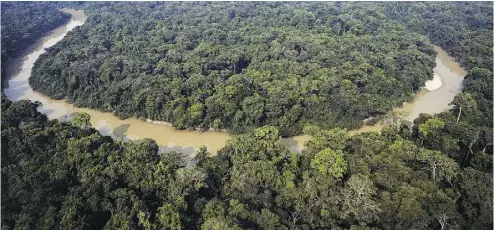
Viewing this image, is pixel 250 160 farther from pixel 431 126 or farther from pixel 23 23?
pixel 23 23

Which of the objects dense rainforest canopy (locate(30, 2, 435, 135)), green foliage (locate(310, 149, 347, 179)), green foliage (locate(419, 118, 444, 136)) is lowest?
dense rainforest canopy (locate(30, 2, 435, 135))

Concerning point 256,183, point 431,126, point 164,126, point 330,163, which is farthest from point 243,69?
point 256,183

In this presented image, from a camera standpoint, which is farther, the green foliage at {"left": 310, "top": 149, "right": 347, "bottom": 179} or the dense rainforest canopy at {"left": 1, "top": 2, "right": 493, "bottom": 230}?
the green foliage at {"left": 310, "top": 149, "right": 347, "bottom": 179}

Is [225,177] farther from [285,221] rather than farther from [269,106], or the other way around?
[269,106]

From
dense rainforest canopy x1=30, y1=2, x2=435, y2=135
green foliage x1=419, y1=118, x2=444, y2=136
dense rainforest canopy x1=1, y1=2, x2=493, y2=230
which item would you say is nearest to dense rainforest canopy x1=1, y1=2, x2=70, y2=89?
dense rainforest canopy x1=30, y1=2, x2=435, y2=135

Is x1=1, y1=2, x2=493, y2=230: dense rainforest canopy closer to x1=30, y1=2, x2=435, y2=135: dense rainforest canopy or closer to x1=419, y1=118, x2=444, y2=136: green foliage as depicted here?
x1=419, y1=118, x2=444, y2=136: green foliage

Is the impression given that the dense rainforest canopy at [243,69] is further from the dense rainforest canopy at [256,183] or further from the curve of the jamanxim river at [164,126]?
the dense rainforest canopy at [256,183]
